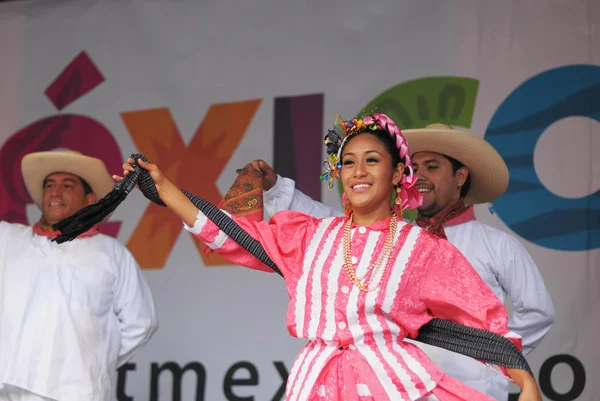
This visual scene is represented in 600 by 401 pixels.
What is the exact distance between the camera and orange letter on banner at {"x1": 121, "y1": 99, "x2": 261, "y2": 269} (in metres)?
5.72

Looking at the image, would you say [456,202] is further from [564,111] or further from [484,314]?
[484,314]

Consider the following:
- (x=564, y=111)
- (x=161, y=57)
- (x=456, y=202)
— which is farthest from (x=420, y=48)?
(x=161, y=57)

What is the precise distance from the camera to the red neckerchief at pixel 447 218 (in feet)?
13.8

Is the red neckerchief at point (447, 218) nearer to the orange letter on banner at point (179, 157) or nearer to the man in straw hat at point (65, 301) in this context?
the man in straw hat at point (65, 301)

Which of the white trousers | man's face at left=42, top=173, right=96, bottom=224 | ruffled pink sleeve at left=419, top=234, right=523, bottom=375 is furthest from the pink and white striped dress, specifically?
man's face at left=42, top=173, right=96, bottom=224

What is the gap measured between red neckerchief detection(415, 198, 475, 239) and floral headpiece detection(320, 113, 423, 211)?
85 cm

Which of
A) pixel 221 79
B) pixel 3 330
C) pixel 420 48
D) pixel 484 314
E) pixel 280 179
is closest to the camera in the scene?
pixel 484 314

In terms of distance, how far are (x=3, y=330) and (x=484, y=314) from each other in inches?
102

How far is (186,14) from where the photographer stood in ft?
19.5

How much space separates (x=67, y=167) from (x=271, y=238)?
207cm

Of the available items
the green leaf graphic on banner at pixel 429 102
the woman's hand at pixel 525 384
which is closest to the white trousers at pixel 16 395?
the green leaf graphic on banner at pixel 429 102

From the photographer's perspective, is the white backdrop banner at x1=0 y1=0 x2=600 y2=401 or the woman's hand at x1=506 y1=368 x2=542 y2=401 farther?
the white backdrop banner at x1=0 y1=0 x2=600 y2=401

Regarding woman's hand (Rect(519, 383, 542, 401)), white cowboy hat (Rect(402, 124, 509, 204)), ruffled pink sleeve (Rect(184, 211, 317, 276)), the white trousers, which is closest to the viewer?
woman's hand (Rect(519, 383, 542, 401))

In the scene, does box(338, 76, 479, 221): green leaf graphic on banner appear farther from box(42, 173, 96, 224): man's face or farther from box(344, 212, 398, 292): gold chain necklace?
box(344, 212, 398, 292): gold chain necklace
